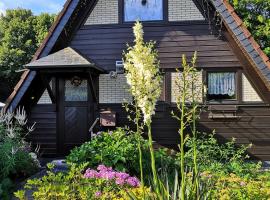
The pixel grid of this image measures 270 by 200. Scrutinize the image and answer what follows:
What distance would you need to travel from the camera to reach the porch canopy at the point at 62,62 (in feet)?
26.3

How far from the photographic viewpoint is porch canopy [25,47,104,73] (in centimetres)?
801

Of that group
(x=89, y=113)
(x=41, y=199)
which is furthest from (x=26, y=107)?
(x=41, y=199)

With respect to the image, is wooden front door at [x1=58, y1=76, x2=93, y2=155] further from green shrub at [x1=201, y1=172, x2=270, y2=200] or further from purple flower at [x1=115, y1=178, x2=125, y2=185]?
green shrub at [x1=201, y1=172, x2=270, y2=200]

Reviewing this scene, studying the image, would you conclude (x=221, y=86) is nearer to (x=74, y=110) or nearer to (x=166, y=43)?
(x=166, y=43)

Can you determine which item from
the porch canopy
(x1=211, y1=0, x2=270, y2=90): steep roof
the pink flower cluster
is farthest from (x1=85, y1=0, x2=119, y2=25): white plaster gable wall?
the pink flower cluster

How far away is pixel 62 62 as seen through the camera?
26.8ft

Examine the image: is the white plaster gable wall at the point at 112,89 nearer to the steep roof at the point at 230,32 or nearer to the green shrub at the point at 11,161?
the steep roof at the point at 230,32

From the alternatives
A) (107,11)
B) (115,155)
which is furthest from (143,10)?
(115,155)

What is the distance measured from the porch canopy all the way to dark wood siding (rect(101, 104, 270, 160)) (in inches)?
80.5

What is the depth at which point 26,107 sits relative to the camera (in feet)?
31.2

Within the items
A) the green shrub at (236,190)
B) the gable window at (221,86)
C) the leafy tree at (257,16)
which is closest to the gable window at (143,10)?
the gable window at (221,86)

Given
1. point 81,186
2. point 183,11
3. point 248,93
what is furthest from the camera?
point 183,11

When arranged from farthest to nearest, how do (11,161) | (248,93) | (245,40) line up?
(248,93), (245,40), (11,161)

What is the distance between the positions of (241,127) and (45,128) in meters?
4.80
